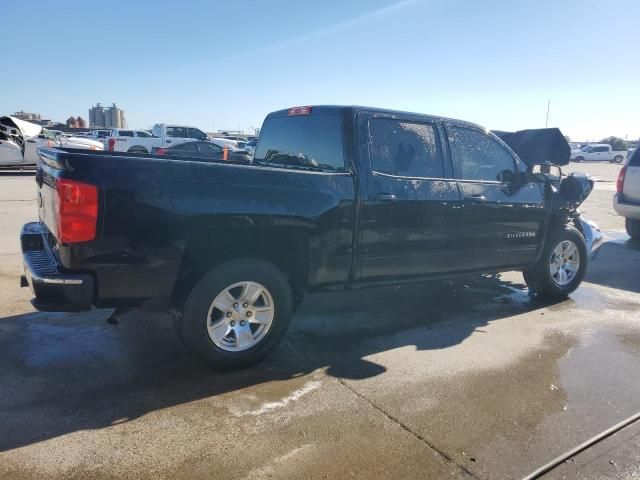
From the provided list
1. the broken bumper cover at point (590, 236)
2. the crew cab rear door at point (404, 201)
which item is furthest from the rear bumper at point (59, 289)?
the broken bumper cover at point (590, 236)

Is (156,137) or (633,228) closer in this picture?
(633,228)

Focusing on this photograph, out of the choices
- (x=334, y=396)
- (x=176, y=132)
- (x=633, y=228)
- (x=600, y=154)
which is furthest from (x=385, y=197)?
(x=600, y=154)

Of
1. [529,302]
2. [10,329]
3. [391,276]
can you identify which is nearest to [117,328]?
[10,329]

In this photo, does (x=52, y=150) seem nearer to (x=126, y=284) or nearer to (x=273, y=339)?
(x=126, y=284)

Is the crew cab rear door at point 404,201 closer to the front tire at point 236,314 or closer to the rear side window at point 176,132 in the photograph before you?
the front tire at point 236,314

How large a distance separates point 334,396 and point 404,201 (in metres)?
1.77

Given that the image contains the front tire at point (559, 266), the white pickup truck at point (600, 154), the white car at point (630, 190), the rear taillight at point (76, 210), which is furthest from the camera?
the white pickup truck at point (600, 154)

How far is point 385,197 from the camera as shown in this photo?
4281mm

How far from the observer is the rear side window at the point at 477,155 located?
4.98 metres

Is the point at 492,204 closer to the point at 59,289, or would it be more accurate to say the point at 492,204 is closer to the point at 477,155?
the point at 477,155

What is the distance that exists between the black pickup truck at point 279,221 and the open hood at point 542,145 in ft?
8.62

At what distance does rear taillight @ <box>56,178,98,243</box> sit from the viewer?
3.10 meters

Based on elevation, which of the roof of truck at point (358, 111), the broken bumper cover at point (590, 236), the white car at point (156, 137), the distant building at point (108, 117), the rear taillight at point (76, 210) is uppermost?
the distant building at point (108, 117)

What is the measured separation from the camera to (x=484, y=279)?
6.93 metres
